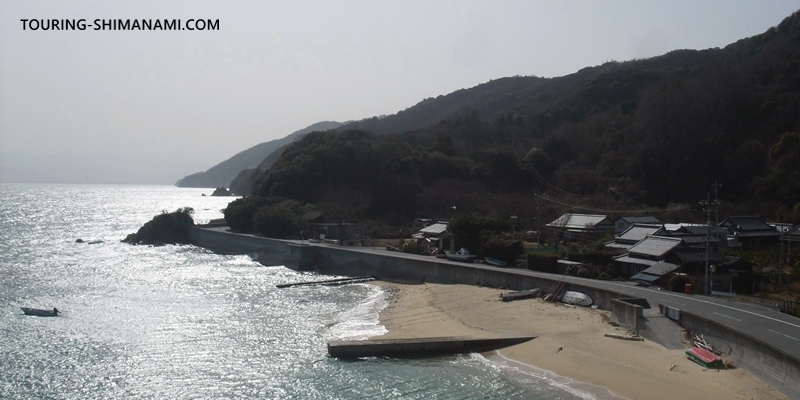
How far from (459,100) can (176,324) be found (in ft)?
461

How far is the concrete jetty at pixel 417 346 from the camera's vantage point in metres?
18.5

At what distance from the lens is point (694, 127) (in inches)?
2206

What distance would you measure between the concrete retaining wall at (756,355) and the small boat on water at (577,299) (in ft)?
17.8

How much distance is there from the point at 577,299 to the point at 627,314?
399 centimetres

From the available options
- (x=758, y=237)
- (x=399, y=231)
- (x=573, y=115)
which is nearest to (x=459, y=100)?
(x=573, y=115)

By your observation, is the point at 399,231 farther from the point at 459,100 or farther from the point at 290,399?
the point at 459,100

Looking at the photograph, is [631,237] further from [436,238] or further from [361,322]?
[361,322]

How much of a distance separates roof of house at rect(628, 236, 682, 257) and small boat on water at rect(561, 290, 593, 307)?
19.0 feet

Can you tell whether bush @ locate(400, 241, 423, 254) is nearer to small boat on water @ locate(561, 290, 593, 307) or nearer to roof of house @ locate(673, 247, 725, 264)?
small boat on water @ locate(561, 290, 593, 307)

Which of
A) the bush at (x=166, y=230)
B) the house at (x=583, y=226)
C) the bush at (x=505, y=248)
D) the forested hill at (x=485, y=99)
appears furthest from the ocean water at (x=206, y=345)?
the forested hill at (x=485, y=99)

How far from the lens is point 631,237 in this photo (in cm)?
3222

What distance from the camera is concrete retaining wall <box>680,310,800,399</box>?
42.9ft

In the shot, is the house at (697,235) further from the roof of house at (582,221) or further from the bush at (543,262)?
the roof of house at (582,221)

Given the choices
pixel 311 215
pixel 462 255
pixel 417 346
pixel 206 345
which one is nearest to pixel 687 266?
pixel 462 255
